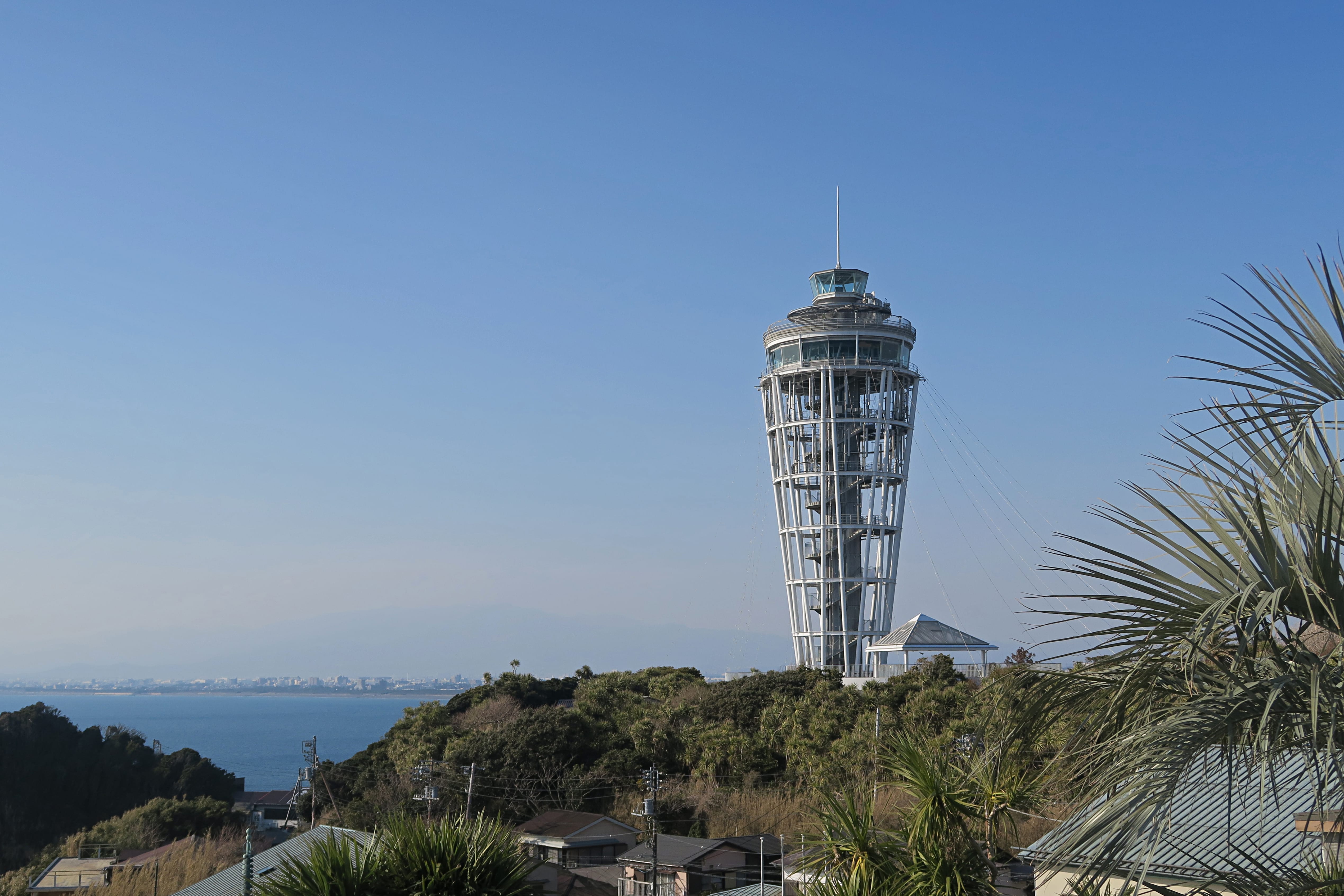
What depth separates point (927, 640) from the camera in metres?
53.0

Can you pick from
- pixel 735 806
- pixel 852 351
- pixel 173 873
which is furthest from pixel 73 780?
pixel 852 351

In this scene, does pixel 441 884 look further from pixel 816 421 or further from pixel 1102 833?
pixel 816 421

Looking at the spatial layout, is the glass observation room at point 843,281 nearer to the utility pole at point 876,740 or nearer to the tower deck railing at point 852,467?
the tower deck railing at point 852,467

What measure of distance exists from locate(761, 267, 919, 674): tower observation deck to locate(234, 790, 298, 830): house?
33541mm

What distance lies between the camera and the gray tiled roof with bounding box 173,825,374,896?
32.1 m

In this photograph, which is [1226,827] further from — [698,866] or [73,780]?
[73,780]

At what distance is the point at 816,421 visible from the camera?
66.2 metres

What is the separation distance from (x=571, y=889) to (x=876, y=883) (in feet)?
53.4

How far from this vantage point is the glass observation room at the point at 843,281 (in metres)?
70.8

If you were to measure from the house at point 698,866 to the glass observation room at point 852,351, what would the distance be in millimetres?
35360

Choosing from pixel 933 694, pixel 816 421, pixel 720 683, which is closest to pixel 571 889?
pixel 933 694

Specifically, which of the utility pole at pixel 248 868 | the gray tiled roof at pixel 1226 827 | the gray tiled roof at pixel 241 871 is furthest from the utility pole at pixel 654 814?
the gray tiled roof at pixel 1226 827

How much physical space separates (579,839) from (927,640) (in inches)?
789

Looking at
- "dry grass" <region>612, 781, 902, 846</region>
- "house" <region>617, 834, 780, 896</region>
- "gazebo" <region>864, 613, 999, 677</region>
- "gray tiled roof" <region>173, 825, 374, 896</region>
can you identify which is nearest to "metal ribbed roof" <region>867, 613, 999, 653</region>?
"gazebo" <region>864, 613, 999, 677</region>
